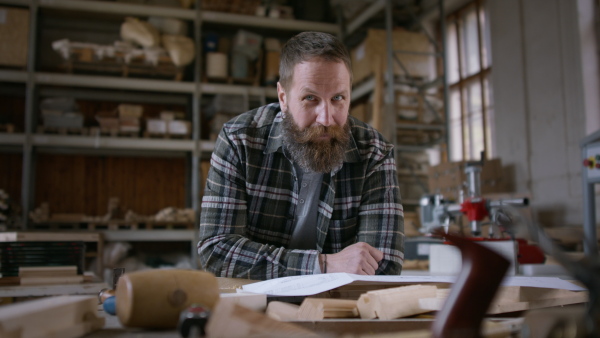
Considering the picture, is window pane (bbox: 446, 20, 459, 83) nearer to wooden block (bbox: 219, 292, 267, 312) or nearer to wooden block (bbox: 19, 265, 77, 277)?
wooden block (bbox: 19, 265, 77, 277)

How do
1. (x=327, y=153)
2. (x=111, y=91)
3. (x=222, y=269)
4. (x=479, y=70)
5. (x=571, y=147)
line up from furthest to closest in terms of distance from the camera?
(x=479, y=70), (x=111, y=91), (x=571, y=147), (x=327, y=153), (x=222, y=269)

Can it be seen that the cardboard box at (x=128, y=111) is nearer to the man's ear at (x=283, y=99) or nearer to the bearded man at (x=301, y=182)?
the bearded man at (x=301, y=182)

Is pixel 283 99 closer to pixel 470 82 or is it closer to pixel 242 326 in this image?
pixel 242 326

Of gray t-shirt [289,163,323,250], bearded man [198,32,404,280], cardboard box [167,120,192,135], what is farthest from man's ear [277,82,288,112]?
cardboard box [167,120,192,135]

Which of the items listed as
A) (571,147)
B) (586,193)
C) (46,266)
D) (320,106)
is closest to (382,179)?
(320,106)

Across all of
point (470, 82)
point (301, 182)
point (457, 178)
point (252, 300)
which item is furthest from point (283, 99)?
point (470, 82)

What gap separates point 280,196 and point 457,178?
4.34m

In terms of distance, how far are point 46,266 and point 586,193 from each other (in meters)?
3.80

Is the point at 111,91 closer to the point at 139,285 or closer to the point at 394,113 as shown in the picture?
the point at 394,113

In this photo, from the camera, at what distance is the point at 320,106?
6.16 ft

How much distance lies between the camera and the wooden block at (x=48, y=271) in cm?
345

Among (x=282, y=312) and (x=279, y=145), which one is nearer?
(x=282, y=312)

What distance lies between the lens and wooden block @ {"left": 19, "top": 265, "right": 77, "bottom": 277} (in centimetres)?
345

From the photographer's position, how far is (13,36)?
6.68 meters
